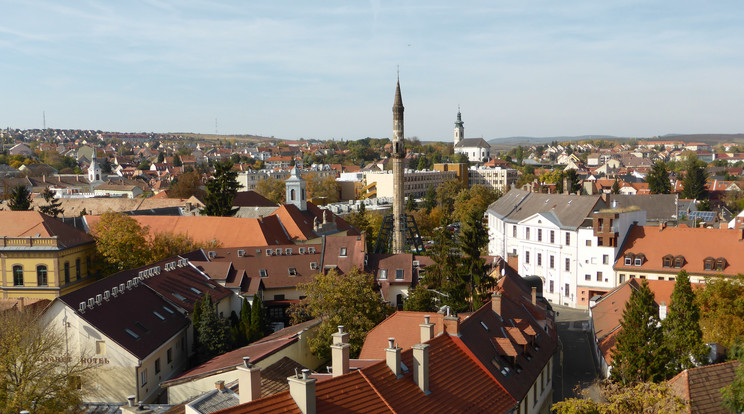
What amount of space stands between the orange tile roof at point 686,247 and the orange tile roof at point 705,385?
29923 mm

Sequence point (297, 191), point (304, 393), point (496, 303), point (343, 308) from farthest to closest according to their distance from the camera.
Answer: point (297, 191) < point (343, 308) < point (496, 303) < point (304, 393)

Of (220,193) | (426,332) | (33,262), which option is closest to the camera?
(426,332)

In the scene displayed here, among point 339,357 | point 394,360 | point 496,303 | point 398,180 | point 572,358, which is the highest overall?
point 398,180

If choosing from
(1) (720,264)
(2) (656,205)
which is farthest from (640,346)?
(2) (656,205)

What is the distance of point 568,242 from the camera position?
59.4 m

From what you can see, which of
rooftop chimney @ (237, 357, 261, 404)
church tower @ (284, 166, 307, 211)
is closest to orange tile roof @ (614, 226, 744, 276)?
church tower @ (284, 166, 307, 211)

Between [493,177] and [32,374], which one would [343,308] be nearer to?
[32,374]

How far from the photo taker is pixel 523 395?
1049 inches

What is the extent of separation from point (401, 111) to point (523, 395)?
48.8 meters

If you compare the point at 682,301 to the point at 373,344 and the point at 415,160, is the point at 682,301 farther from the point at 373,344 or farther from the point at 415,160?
the point at 415,160

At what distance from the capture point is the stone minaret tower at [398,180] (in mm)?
68625

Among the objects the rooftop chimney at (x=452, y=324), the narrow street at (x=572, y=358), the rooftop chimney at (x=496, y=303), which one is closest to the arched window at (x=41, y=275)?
the rooftop chimney at (x=496, y=303)

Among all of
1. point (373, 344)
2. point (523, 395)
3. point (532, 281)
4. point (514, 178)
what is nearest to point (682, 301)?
point (523, 395)

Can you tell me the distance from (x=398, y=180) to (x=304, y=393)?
53.7 m
